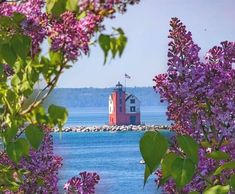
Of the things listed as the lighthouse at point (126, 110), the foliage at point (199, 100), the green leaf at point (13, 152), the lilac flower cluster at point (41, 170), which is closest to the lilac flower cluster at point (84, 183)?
the lilac flower cluster at point (41, 170)

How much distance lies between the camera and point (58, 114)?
8.54ft

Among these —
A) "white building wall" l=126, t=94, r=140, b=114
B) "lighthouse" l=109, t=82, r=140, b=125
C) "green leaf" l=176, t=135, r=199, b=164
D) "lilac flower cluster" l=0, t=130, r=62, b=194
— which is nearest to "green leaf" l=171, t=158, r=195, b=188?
"green leaf" l=176, t=135, r=199, b=164

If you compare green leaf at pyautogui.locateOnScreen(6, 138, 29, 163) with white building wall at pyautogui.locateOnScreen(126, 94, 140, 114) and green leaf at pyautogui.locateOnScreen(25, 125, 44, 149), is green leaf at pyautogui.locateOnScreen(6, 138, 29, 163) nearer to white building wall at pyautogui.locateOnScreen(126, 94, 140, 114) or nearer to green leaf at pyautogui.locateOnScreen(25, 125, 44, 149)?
green leaf at pyautogui.locateOnScreen(25, 125, 44, 149)

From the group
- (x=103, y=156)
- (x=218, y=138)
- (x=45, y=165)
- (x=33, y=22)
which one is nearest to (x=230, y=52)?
(x=218, y=138)

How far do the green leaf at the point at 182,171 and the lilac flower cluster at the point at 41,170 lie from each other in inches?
68.6

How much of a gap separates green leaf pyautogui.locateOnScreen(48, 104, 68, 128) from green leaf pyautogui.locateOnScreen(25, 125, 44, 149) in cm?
14

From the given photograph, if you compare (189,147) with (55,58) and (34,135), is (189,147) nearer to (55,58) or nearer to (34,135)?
(34,135)

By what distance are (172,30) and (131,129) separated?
147 m

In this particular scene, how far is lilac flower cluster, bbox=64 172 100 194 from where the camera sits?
392cm

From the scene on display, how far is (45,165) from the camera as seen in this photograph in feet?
12.7

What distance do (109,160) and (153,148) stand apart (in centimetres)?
10081

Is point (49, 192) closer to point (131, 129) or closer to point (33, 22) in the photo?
point (33, 22)

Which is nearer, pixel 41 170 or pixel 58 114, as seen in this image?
pixel 58 114

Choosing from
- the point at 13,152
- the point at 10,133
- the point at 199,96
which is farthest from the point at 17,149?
the point at 199,96
